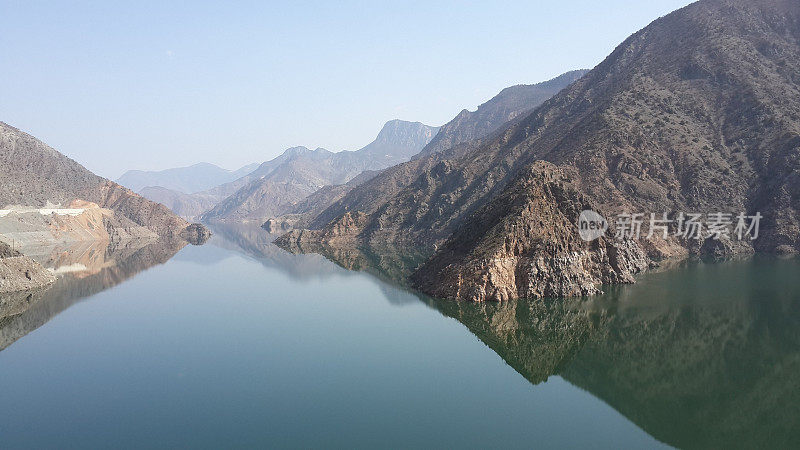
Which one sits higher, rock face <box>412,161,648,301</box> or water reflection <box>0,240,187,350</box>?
water reflection <box>0,240,187,350</box>

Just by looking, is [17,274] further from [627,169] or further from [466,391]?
[627,169]

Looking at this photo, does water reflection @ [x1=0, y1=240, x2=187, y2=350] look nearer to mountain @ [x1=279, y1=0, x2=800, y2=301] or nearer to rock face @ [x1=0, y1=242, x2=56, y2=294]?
rock face @ [x1=0, y1=242, x2=56, y2=294]

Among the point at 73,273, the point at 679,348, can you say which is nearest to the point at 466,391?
the point at 679,348

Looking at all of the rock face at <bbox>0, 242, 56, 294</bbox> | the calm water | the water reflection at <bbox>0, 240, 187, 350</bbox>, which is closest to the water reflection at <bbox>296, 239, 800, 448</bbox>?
the calm water

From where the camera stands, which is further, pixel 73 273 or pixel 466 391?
pixel 73 273

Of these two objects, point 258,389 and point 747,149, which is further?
point 747,149

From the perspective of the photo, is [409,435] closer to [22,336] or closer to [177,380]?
[177,380]

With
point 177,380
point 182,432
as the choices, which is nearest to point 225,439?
point 182,432

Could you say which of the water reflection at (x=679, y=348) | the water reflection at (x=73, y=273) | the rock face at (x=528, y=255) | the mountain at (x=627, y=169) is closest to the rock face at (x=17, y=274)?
the water reflection at (x=73, y=273)
